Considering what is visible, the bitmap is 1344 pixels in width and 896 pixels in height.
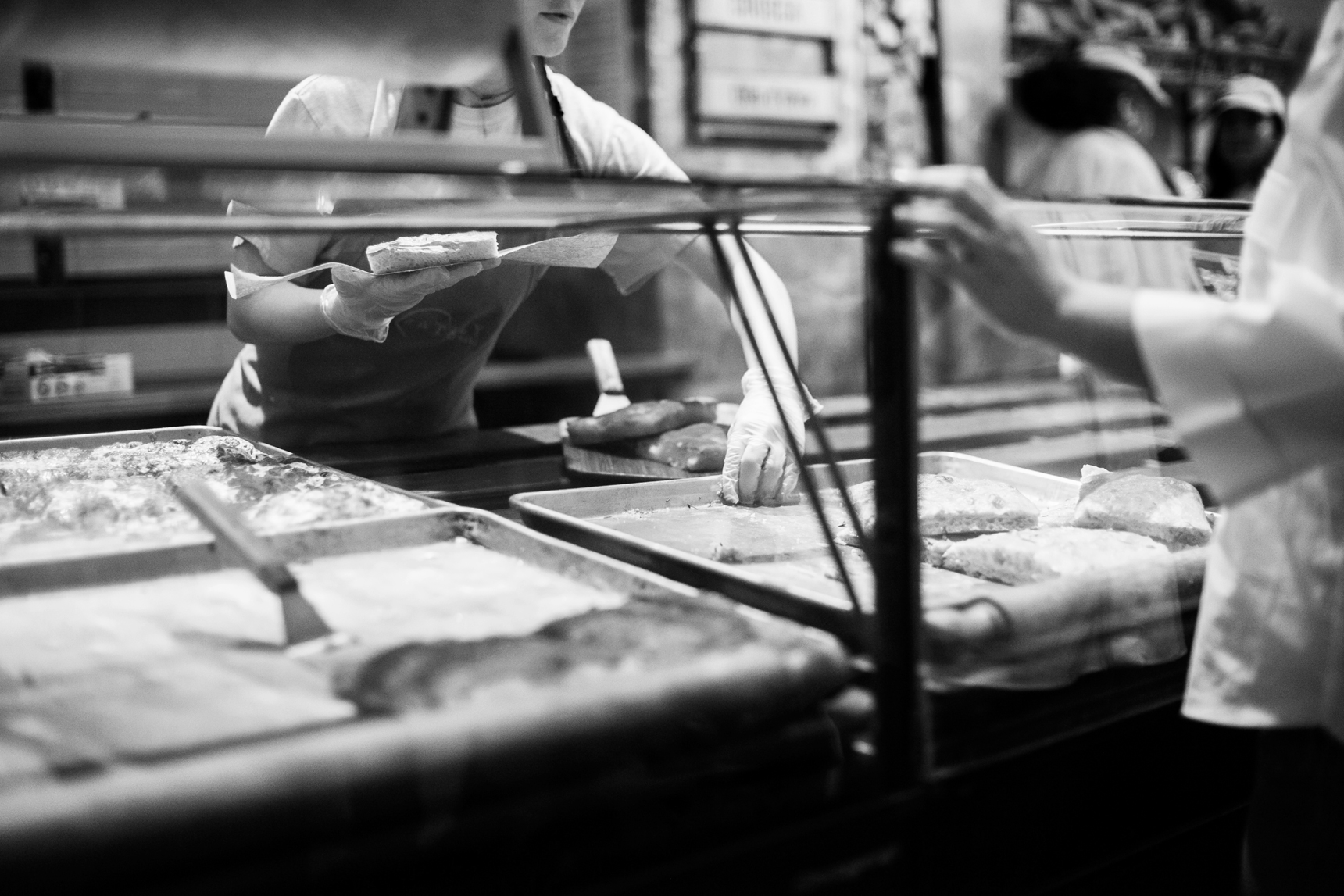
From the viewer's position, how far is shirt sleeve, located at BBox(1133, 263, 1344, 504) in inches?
35.8

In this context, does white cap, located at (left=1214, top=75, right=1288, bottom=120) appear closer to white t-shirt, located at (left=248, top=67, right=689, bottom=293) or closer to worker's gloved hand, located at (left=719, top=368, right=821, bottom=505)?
white t-shirt, located at (left=248, top=67, right=689, bottom=293)

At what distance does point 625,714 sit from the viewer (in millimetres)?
825

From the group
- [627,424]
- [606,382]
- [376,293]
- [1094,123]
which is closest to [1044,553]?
[627,424]

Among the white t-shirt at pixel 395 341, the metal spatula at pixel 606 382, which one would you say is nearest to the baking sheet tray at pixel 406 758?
the white t-shirt at pixel 395 341

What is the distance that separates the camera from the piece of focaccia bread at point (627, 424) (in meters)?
2.24

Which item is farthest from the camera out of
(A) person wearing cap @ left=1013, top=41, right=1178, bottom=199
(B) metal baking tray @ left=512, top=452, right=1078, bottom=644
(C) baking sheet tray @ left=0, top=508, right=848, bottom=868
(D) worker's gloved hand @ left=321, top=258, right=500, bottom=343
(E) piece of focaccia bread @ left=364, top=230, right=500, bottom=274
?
(A) person wearing cap @ left=1013, top=41, right=1178, bottom=199

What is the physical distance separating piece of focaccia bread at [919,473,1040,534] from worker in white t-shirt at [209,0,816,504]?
0.81 feet

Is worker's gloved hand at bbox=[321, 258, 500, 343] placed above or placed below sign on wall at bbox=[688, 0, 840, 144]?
below

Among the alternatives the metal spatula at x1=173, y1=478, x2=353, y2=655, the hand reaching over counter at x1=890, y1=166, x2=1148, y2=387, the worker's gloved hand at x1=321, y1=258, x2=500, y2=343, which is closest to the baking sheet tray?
the metal spatula at x1=173, y1=478, x2=353, y2=655

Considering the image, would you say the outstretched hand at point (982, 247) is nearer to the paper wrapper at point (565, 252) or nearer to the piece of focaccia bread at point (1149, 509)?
the piece of focaccia bread at point (1149, 509)

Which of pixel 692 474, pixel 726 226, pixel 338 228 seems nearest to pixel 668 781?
pixel 726 226

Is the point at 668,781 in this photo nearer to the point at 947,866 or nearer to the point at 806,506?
the point at 947,866

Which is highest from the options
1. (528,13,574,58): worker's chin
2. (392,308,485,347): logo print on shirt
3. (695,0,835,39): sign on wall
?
(695,0,835,39): sign on wall

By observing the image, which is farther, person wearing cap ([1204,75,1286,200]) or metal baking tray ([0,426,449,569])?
person wearing cap ([1204,75,1286,200])
